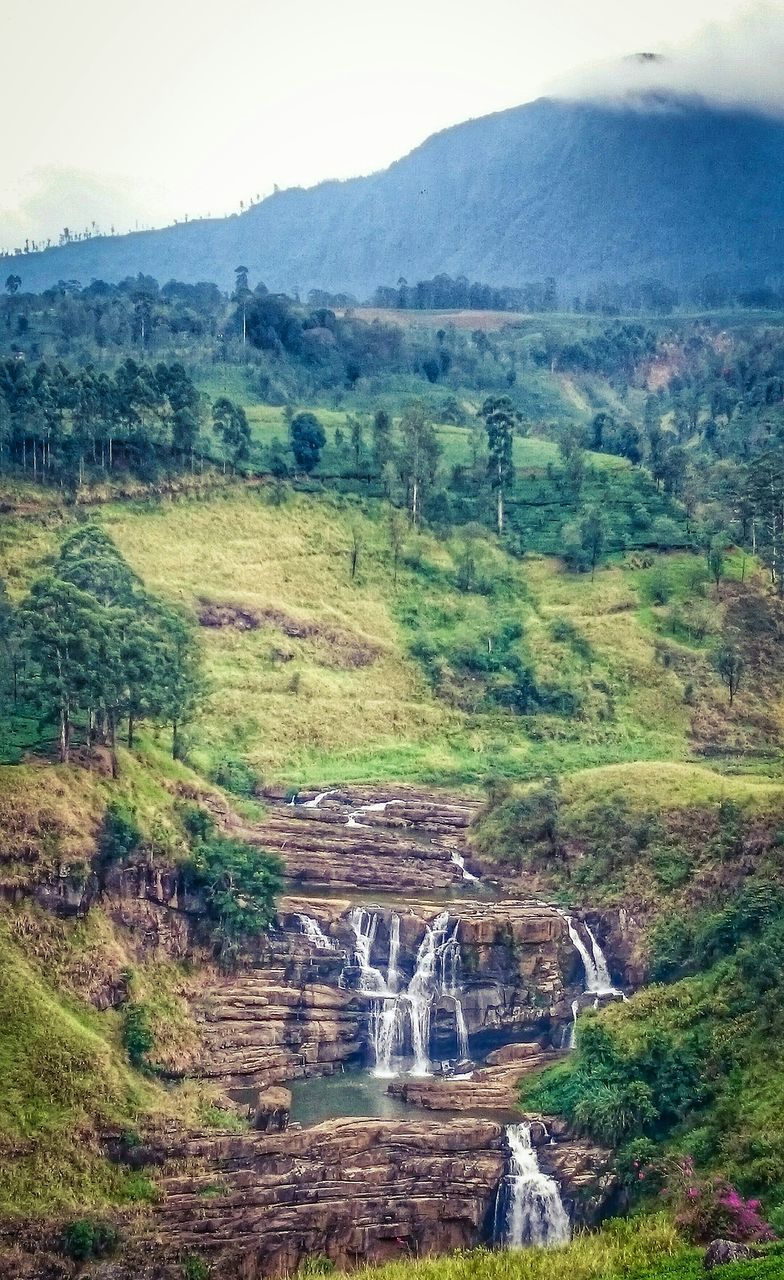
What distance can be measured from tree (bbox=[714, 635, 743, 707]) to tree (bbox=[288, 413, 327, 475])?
28983mm

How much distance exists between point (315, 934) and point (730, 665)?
30.8 m

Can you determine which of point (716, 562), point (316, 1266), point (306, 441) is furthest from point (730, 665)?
point (316, 1266)

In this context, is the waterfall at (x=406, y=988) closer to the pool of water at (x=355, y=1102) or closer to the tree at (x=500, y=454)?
the pool of water at (x=355, y=1102)

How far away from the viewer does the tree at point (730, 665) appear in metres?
77.1

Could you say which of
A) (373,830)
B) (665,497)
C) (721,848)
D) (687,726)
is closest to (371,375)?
(665,497)

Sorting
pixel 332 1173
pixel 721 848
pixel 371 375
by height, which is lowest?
pixel 332 1173

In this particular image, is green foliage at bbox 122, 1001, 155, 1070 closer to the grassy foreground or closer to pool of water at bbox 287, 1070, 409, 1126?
pool of water at bbox 287, 1070, 409, 1126

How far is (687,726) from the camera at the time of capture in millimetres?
76062

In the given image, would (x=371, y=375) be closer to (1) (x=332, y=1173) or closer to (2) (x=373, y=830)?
(2) (x=373, y=830)

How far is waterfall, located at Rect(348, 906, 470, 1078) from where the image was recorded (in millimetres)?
53156

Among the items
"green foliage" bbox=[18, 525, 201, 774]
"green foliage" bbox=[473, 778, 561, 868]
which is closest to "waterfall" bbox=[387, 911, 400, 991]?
"green foliage" bbox=[473, 778, 561, 868]

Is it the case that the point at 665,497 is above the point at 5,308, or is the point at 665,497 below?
below

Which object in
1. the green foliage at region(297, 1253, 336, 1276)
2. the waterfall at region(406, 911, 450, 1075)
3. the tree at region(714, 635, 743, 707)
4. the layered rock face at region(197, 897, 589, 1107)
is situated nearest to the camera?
the green foliage at region(297, 1253, 336, 1276)

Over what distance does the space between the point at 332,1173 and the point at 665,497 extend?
60054mm
